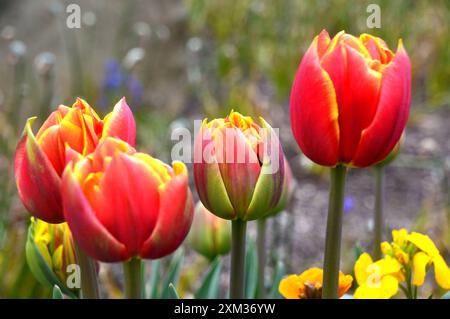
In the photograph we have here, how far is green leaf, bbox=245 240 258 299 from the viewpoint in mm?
1121

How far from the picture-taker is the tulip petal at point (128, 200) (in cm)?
60

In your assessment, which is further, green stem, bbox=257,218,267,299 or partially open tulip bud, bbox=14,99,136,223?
green stem, bbox=257,218,267,299

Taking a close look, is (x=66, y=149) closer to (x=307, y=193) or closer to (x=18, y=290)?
(x=18, y=290)

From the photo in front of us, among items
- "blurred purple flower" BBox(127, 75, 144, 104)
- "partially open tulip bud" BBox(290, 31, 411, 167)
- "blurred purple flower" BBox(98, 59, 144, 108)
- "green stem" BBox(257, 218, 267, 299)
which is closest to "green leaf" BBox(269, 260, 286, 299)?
"green stem" BBox(257, 218, 267, 299)

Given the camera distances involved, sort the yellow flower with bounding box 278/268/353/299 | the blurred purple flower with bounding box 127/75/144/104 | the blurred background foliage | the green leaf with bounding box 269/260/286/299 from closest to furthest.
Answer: the yellow flower with bounding box 278/268/353/299, the green leaf with bounding box 269/260/286/299, the blurred background foliage, the blurred purple flower with bounding box 127/75/144/104

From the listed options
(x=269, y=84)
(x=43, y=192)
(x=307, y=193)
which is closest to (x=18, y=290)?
(x=43, y=192)

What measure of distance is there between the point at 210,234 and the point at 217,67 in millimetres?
2352

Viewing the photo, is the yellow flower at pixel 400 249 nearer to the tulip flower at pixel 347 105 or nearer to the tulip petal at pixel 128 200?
the tulip flower at pixel 347 105

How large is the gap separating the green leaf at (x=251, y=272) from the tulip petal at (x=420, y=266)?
38cm

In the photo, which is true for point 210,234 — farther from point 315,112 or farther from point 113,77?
point 113,77

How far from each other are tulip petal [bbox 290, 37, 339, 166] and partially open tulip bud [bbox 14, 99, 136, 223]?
153 millimetres

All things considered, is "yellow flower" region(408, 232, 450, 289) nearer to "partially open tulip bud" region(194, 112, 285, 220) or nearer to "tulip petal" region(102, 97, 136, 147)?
"partially open tulip bud" region(194, 112, 285, 220)

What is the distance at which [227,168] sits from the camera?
27.2 inches
